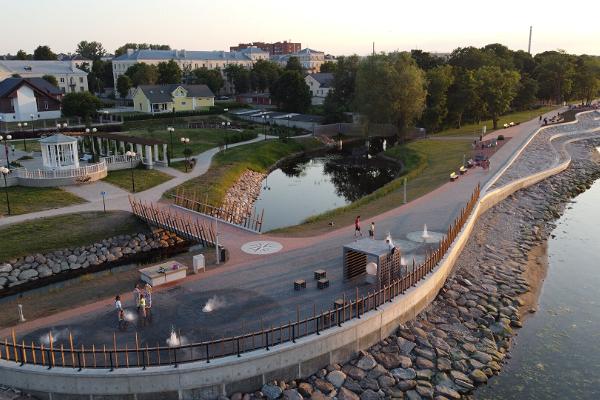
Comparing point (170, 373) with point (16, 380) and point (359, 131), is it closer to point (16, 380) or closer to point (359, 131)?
point (16, 380)

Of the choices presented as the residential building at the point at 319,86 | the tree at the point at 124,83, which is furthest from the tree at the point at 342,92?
the tree at the point at 124,83

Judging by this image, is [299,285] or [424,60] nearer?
[299,285]

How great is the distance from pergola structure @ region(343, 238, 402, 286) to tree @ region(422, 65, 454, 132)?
54.3 meters

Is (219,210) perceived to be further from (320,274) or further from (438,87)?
(438,87)

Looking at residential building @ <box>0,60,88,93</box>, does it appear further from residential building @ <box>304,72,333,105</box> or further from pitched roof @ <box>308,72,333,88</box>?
pitched roof @ <box>308,72,333,88</box>

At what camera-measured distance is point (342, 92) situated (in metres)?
91.4

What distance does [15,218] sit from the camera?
106 feet

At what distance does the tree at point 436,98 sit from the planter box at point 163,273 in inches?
2239

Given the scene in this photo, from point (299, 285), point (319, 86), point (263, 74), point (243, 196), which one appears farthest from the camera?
point (319, 86)

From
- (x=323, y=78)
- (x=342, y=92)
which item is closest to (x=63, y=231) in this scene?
(x=342, y=92)

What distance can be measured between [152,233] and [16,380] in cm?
1699

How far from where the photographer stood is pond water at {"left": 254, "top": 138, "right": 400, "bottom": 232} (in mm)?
42344

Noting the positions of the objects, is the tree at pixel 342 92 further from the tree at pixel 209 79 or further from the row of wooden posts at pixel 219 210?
the row of wooden posts at pixel 219 210

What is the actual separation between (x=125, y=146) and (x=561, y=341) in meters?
42.2
